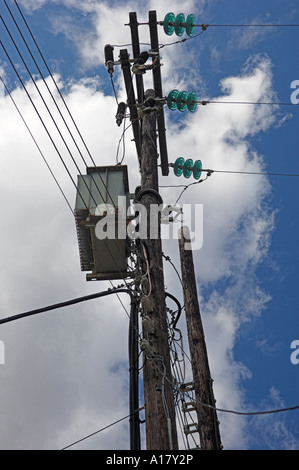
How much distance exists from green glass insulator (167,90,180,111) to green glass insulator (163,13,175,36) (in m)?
1.42

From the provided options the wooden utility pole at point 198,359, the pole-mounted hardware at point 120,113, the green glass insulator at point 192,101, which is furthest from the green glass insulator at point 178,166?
the wooden utility pole at point 198,359

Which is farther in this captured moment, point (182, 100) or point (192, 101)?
point (192, 101)

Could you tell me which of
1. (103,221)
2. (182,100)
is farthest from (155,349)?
(182,100)

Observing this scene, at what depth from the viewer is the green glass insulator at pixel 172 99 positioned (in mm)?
9180

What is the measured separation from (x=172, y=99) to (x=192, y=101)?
513 millimetres

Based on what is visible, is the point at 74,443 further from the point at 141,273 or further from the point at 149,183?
the point at 149,183

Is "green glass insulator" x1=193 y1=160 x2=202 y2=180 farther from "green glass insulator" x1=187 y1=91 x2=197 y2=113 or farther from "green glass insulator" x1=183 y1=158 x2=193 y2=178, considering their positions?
"green glass insulator" x1=187 y1=91 x2=197 y2=113

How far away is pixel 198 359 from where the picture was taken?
276 inches

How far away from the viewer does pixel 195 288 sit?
7.75 metres

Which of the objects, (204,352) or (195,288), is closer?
(204,352)

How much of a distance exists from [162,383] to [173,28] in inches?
298

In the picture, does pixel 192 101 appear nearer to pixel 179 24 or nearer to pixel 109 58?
pixel 179 24

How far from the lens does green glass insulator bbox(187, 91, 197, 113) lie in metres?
9.42
